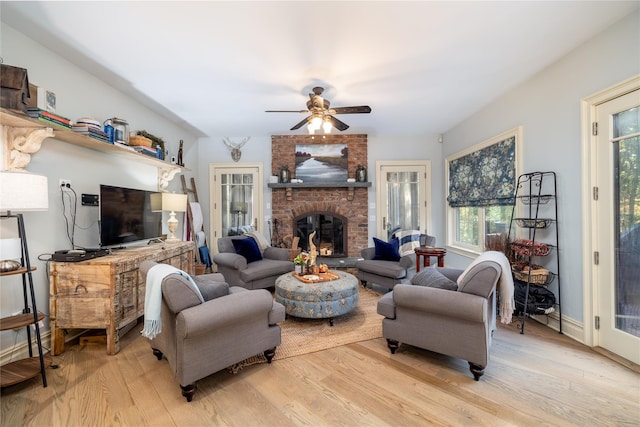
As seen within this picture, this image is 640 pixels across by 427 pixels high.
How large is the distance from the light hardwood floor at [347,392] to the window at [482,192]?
1541 millimetres

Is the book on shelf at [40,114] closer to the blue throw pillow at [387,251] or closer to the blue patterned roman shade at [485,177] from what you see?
the blue throw pillow at [387,251]

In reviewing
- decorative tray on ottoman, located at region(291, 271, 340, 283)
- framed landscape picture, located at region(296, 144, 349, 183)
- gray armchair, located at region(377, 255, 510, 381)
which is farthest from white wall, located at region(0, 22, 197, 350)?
gray armchair, located at region(377, 255, 510, 381)

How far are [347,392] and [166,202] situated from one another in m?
3.14

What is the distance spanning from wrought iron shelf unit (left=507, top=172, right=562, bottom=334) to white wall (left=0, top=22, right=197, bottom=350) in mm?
4515

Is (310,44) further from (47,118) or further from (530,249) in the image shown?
(530,249)

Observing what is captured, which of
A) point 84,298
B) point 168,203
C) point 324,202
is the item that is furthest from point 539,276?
point 168,203

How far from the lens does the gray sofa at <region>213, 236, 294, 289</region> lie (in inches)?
138

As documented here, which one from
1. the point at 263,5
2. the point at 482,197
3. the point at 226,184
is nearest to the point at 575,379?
the point at 482,197

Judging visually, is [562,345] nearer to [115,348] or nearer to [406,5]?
[406,5]

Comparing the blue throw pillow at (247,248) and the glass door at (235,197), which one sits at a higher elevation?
the glass door at (235,197)

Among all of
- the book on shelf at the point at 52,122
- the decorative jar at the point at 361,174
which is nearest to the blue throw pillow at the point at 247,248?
the book on shelf at the point at 52,122

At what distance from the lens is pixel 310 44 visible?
7.67 feet

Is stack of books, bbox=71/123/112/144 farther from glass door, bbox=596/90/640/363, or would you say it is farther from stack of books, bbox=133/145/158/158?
glass door, bbox=596/90/640/363

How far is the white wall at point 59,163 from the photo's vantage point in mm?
2137
